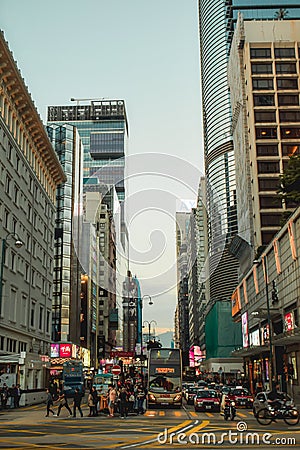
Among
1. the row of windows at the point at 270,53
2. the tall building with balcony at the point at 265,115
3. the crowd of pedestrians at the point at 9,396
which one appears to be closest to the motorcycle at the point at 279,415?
the crowd of pedestrians at the point at 9,396

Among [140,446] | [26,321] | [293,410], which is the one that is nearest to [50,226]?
[26,321]

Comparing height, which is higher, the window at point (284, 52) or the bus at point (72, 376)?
the window at point (284, 52)

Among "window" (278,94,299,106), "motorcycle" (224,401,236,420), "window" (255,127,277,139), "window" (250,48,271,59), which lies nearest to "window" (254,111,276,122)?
"window" (255,127,277,139)

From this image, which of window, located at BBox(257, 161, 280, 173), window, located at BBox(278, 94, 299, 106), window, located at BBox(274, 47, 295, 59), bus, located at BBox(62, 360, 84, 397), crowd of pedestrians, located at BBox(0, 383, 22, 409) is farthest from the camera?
window, located at BBox(274, 47, 295, 59)

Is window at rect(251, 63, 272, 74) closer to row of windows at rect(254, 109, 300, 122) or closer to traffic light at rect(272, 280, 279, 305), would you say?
row of windows at rect(254, 109, 300, 122)

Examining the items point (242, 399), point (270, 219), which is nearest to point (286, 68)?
point (270, 219)

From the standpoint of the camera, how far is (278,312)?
56812mm

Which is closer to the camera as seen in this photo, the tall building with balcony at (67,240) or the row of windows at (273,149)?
the row of windows at (273,149)

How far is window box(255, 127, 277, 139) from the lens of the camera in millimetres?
97750

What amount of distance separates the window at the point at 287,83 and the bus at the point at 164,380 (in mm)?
71102

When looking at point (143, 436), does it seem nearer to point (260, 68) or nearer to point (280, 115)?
point (280, 115)

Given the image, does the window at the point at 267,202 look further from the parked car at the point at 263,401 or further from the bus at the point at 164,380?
the parked car at the point at 263,401

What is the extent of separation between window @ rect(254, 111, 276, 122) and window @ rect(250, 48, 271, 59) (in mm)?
11221

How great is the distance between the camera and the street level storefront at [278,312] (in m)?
47.9
